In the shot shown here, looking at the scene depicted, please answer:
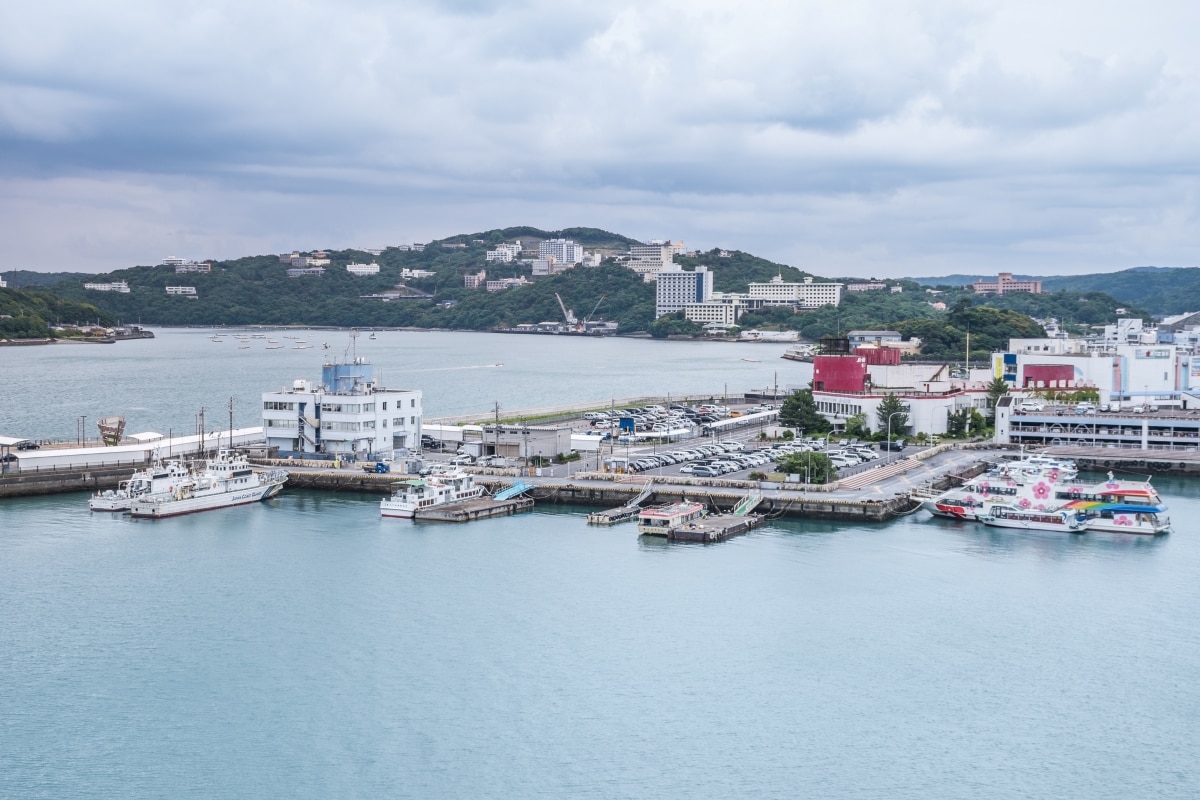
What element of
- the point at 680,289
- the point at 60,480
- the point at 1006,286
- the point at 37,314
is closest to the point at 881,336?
the point at 680,289

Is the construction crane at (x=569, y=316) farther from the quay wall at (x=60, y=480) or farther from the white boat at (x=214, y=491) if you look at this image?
the white boat at (x=214, y=491)

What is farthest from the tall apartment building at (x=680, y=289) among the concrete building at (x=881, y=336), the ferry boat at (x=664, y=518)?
the ferry boat at (x=664, y=518)

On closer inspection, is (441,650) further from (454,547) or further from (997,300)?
(997,300)

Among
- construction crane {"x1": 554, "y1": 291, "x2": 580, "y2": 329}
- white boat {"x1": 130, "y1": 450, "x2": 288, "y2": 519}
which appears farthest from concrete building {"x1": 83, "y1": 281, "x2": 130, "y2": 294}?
white boat {"x1": 130, "y1": 450, "x2": 288, "y2": 519}

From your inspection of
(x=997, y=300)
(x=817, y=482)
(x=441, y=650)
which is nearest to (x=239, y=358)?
(x=817, y=482)

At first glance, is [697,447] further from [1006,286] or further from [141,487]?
[1006,286]

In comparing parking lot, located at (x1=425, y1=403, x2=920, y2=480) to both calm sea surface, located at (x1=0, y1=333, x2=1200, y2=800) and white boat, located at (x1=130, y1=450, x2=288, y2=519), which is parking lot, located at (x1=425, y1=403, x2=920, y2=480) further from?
white boat, located at (x1=130, y1=450, x2=288, y2=519)
